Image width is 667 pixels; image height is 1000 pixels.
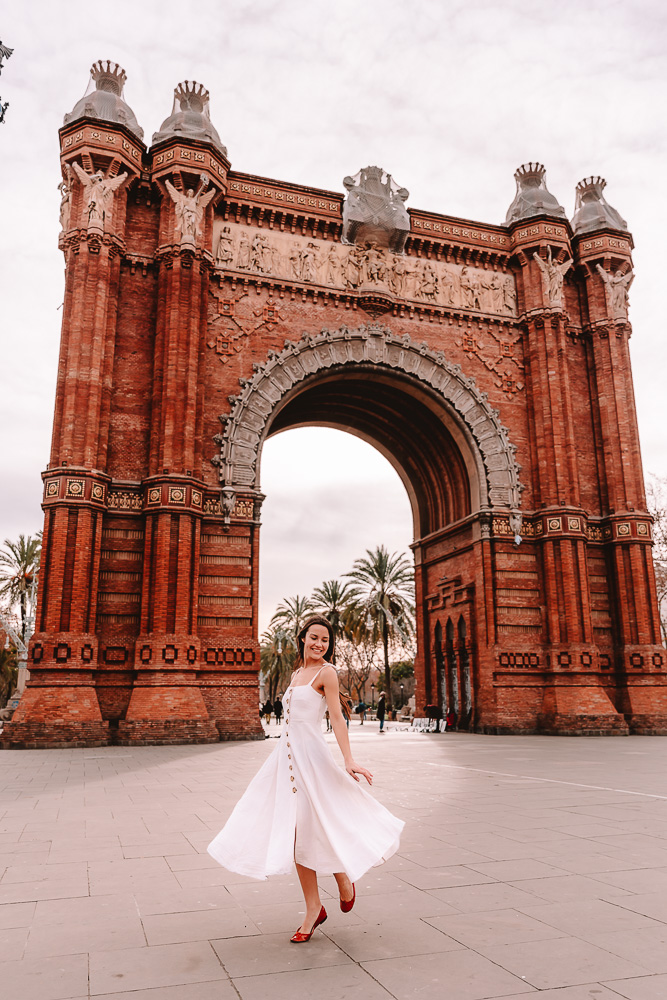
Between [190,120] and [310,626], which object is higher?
[190,120]

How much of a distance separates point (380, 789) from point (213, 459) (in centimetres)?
1294

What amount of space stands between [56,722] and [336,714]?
1515cm

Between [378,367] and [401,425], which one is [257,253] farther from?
[401,425]

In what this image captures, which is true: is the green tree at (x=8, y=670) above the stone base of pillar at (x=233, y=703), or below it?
above

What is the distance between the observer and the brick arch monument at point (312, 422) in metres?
19.1

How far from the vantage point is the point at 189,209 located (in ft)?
70.9

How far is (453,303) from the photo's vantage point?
999 inches

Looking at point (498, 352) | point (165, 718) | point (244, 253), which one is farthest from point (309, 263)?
point (165, 718)

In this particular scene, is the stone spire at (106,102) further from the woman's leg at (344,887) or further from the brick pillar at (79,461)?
the woman's leg at (344,887)

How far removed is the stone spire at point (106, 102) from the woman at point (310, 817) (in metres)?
21.4

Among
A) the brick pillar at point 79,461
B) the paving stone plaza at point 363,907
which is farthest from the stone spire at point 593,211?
the paving stone plaza at point 363,907

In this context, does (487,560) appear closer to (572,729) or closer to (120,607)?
(572,729)

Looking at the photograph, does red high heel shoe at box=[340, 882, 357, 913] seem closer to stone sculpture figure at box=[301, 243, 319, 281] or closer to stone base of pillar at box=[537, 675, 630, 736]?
stone base of pillar at box=[537, 675, 630, 736]

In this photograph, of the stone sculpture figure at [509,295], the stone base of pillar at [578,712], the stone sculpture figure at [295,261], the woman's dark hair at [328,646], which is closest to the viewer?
the woman's dark hair at [328,646]
